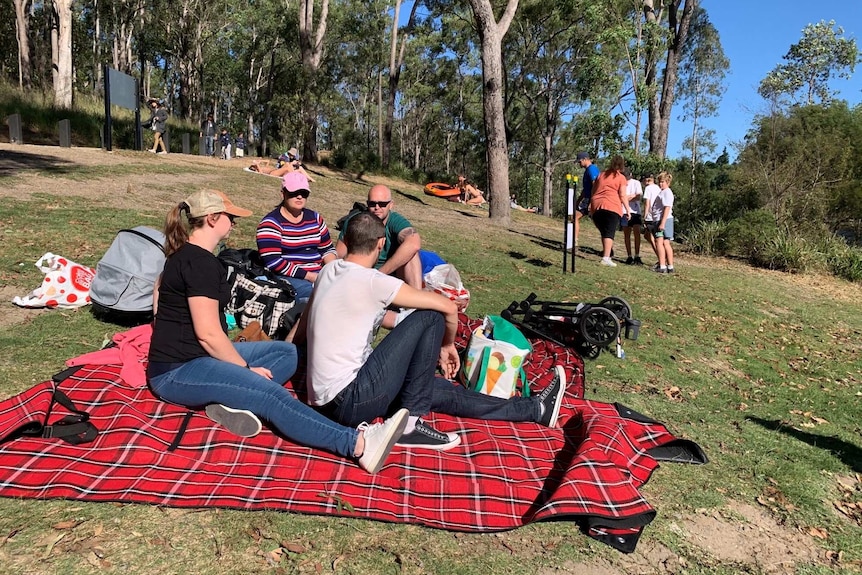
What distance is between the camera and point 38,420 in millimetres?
3051

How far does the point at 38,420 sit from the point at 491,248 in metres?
8.51

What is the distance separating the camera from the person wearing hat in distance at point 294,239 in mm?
5137

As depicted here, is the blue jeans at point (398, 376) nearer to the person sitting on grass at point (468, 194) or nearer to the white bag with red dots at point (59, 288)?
the white bag with red dots at point (59, 288)

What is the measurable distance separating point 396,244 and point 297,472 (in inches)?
105

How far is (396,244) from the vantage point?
525 cm

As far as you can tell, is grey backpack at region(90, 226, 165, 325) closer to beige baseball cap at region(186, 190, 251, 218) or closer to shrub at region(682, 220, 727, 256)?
beige baseball cap at region(186, 190, 251, 218)

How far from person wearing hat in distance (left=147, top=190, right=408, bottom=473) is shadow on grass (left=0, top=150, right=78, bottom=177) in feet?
29.3

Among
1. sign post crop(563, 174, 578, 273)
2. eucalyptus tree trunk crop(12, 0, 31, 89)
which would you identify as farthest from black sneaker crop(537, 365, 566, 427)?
eucalyptus tree trunk crop(12, 0, 31, 89)

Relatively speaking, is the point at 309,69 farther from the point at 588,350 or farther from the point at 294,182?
the point at 588,350

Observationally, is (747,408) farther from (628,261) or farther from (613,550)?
(628,261)

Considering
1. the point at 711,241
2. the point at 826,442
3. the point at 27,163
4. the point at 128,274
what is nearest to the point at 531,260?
the point at 711,241

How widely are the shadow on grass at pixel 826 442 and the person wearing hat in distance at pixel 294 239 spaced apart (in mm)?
3893

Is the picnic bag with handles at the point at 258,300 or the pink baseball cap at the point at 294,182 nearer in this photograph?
the picnic bag with handles at the point at 258,300

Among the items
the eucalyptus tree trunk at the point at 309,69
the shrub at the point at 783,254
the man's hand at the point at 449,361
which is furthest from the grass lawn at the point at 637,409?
the eucalyptus tree trunk at the point at 309,69
